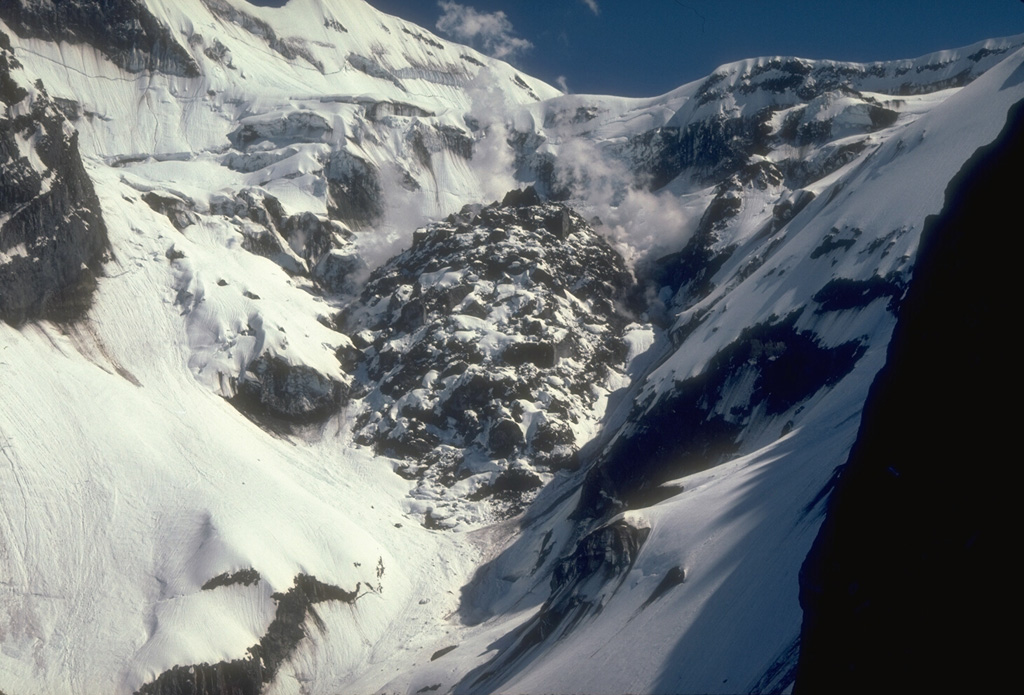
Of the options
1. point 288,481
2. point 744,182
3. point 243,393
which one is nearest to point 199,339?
point 243,393

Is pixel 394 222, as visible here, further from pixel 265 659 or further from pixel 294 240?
pixel 265 659

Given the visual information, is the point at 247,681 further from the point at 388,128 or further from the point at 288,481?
the point at 388,128

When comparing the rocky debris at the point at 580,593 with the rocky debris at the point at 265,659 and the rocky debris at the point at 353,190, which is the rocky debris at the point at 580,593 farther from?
the rocky debris at the point at 353,190

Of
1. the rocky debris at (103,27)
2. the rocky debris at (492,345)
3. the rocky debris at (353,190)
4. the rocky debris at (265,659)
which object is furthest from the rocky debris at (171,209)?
the rocky debris at (265,659)

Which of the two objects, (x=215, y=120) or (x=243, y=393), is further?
(x=215, y=120)

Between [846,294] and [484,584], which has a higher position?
[846,294]
